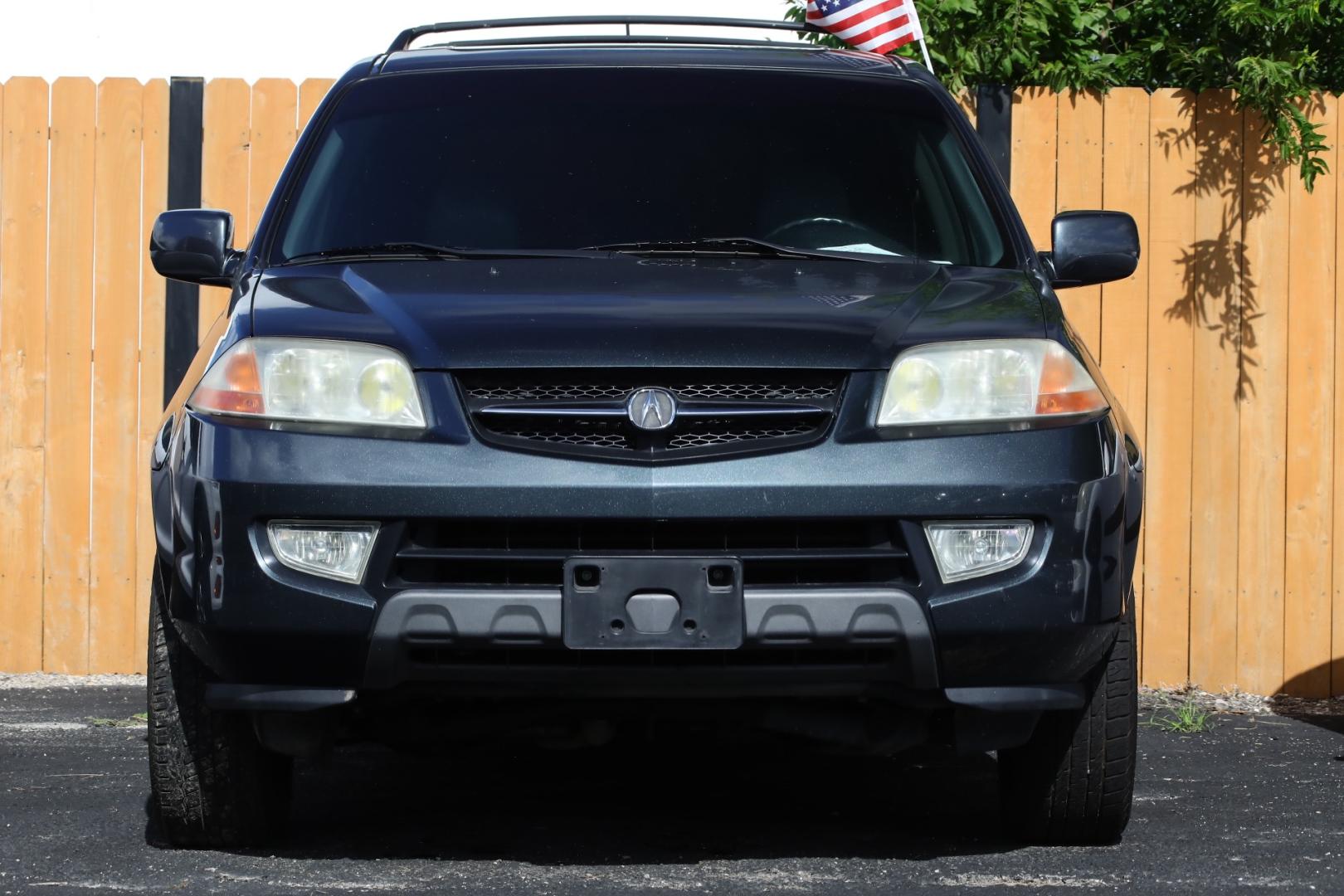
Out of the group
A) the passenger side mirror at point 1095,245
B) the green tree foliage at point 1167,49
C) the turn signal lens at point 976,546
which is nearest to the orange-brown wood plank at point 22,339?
the green tree foliage at point 1167,49

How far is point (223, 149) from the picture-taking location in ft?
22.6

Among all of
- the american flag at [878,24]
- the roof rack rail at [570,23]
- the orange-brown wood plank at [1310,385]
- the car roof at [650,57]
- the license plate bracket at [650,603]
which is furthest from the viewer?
the orange-brown wood plank at [1310,385]

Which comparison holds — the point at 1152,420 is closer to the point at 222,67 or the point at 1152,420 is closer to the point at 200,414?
the point at 200,414

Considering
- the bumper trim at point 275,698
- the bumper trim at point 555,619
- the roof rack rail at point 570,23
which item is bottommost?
the bumper trim at point 275,698

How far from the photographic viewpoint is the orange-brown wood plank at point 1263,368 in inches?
267

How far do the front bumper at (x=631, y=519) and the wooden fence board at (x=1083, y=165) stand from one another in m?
3.30

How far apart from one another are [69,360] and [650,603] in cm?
408

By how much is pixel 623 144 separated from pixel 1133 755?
1.85 m

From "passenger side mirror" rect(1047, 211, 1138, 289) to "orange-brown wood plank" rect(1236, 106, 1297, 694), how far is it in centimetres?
248

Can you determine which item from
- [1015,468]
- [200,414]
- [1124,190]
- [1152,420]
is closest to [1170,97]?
[1124,190]

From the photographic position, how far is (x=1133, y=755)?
405cm

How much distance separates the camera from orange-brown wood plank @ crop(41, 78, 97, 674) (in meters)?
6.84

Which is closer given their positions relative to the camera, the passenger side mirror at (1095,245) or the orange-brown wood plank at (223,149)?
the passenger side mirror at (1095,245)

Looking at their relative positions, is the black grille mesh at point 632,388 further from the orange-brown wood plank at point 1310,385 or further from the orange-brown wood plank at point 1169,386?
the orange-brown wood plank at point 1310,385
